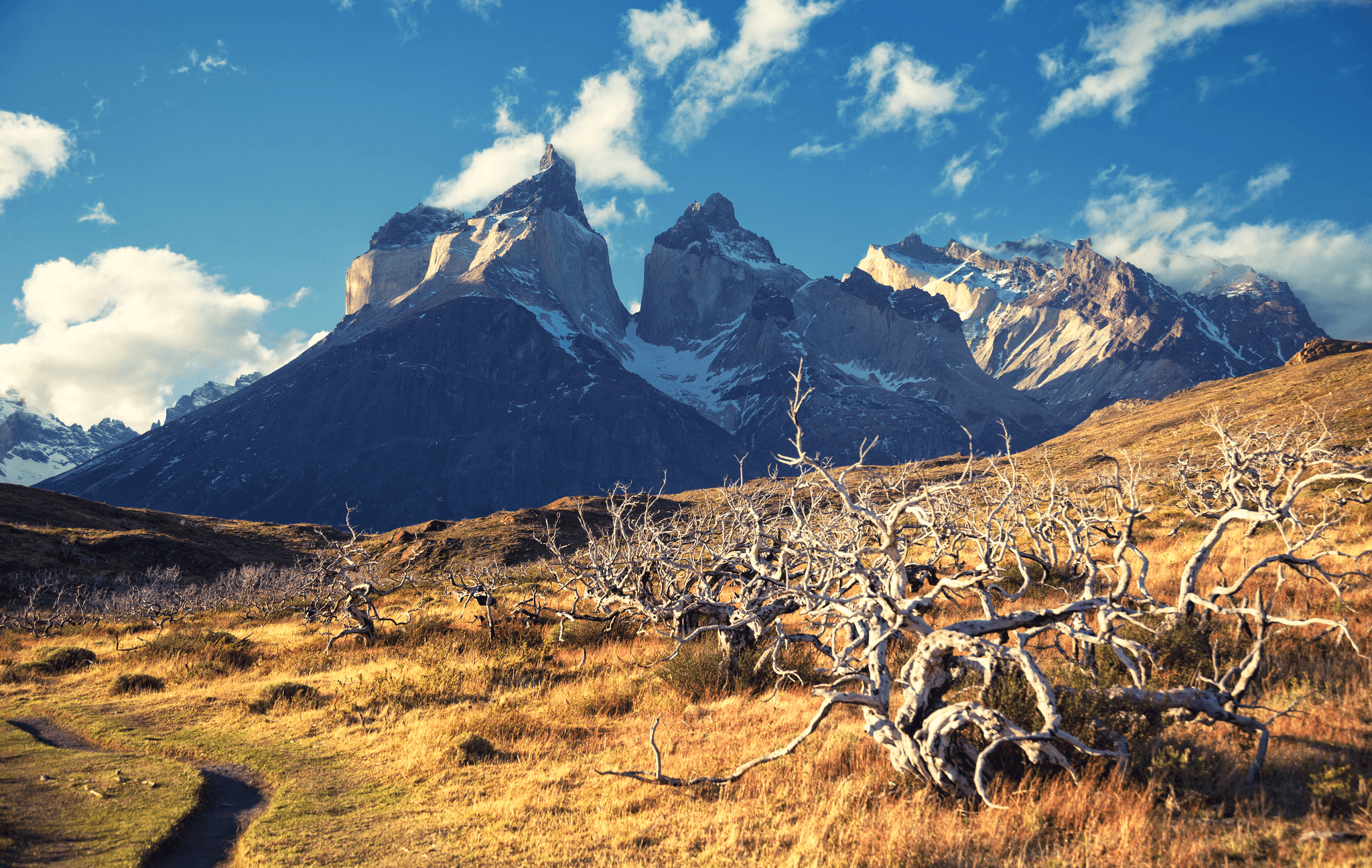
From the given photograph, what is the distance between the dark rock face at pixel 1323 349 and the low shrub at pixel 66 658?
451 ft

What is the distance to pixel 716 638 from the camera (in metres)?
13.9

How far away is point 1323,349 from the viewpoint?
10556 centimetres

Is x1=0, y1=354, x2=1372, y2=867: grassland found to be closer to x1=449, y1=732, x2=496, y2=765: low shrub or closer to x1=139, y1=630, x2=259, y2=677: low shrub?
x1=449, y1=732, x2=496, y2=765: low shrub

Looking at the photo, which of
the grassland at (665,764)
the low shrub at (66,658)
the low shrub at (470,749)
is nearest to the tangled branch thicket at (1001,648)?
the grassland at (665,764)

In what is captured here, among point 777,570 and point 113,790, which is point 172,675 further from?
point 777,570

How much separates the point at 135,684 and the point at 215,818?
965 centimetres

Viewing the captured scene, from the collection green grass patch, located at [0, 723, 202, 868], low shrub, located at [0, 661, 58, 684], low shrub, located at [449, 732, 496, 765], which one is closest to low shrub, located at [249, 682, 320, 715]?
green grass patch, located at [0, 723, 202, 868]

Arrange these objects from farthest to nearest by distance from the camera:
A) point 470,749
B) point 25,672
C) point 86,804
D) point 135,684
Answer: point 25,672, point 135,684, point 470,749, point 86,804

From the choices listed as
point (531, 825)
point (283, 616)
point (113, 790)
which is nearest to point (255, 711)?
point (113, 790)

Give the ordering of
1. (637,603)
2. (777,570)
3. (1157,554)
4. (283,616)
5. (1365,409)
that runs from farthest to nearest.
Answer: (1365,409), (283,616), (1157,554), (637,603), (777,570)

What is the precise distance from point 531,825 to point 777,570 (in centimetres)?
524

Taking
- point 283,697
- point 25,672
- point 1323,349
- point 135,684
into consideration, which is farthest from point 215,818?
point 1323,349

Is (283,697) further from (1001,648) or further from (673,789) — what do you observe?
(1001,648)

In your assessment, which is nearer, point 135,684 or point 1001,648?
point 1001,648
